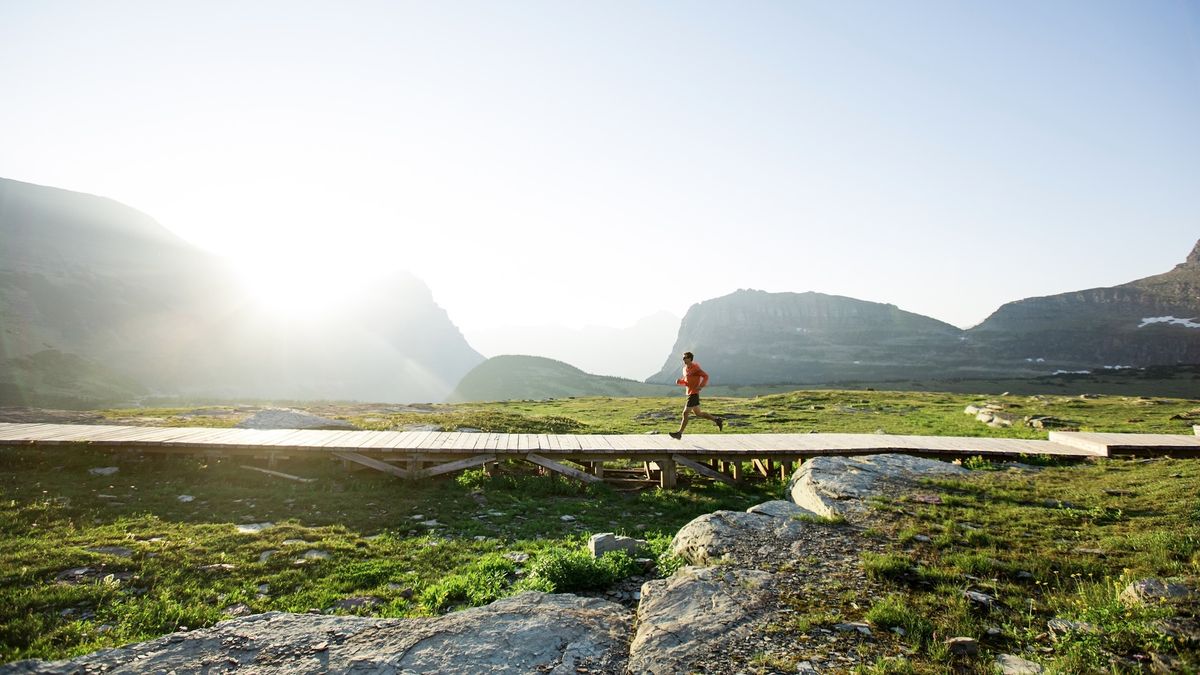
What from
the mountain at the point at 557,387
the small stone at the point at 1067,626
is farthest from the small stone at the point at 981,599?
the mountain at the point at 557,387

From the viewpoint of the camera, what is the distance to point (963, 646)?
Answer: 17.5 ft

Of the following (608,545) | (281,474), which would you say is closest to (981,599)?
(608,545)

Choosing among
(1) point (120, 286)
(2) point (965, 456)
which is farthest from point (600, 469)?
(1) point (120, 286)

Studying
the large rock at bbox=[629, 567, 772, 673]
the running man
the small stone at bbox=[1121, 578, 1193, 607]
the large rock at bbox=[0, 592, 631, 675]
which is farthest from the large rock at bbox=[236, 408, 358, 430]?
the small stone at bbox=[1121, 578, 1193, 607]

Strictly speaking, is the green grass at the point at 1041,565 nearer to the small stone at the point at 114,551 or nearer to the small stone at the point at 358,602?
the small stone at the point at 358,602

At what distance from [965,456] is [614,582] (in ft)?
51.6

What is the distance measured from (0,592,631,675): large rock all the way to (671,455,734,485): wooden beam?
34.6 feet

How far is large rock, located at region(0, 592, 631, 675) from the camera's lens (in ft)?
17.7

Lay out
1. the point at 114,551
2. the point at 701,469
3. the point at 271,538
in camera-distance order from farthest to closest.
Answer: the point at 701,469, the point at 271,538, the point at 114,551

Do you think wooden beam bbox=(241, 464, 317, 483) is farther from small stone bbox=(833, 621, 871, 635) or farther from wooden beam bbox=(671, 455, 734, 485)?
small stone bbox=(833, 621, 871, 635)

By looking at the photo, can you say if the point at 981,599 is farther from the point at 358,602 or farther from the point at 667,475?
the point at 667,475

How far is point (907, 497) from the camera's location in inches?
455

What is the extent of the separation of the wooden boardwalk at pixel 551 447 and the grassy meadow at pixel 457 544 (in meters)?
0.58

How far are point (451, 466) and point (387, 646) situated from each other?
401 inches
